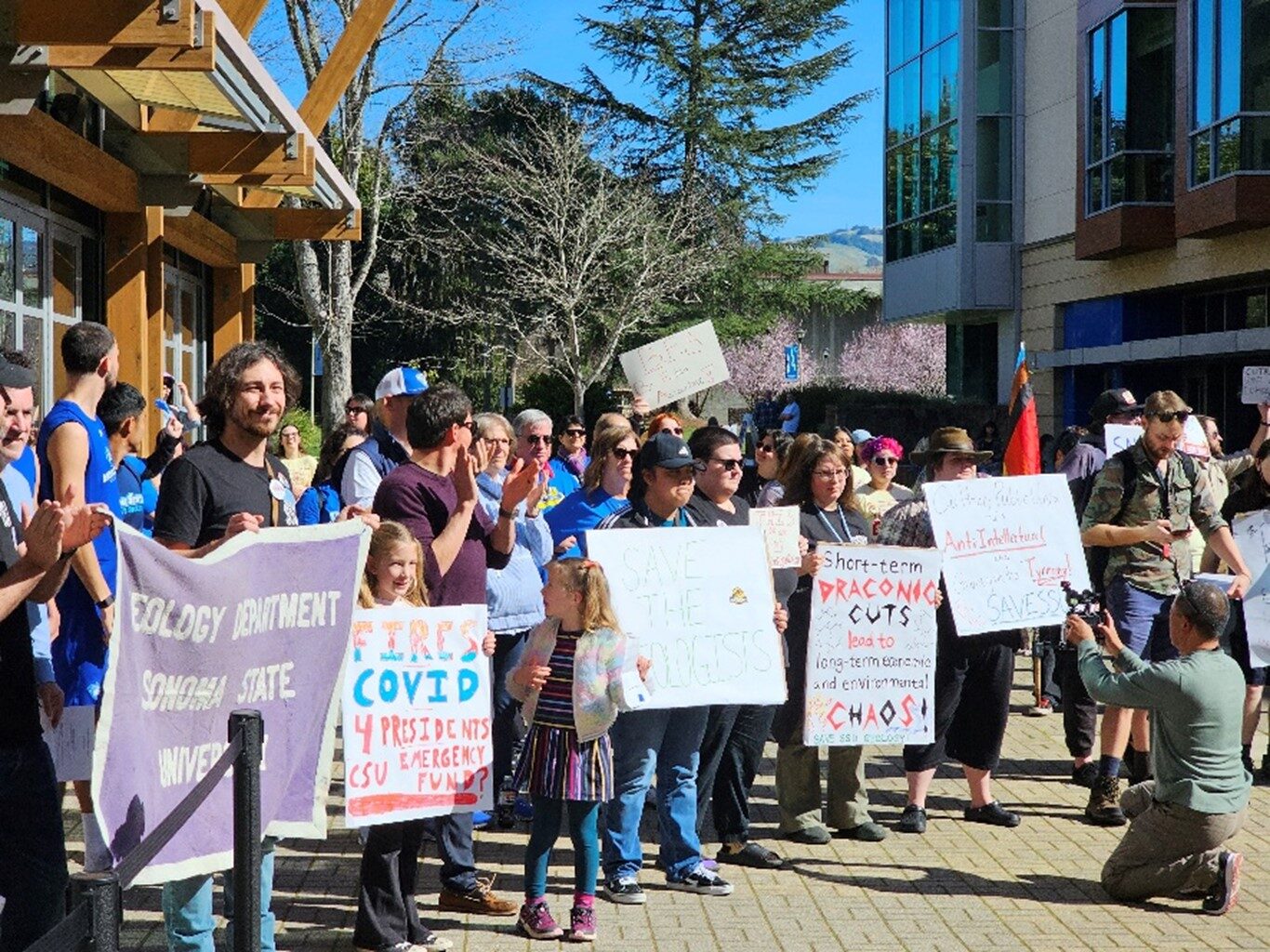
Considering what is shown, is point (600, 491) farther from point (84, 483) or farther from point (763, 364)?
point (763, 364)

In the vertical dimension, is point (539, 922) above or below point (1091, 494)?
below

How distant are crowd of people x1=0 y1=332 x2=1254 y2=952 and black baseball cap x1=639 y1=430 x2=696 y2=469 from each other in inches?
0.5

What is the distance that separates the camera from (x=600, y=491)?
8.70 m

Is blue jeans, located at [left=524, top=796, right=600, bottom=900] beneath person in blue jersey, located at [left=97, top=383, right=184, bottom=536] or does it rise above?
beneath

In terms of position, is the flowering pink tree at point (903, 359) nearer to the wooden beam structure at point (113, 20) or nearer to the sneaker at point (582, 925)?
the wooden beam structure at point (113, 20)

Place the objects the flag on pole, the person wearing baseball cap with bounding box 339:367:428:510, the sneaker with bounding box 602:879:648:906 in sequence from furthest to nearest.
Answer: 1. the flag on pole
2. the person wearing baseball cap with bounding box 339:367:428:510
3. the sneaker with bounding box 602:879:648:906

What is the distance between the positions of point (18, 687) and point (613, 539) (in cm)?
308

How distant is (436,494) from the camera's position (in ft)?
21.0

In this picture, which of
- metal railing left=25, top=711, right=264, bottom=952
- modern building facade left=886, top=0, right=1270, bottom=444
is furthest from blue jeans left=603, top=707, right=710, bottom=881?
modern building facade left=886, top=0, right=1270, bottom=444

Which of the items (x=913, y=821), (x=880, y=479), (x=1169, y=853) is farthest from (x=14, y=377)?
(x=880, y=479)

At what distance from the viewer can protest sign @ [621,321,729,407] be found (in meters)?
A: 14.5

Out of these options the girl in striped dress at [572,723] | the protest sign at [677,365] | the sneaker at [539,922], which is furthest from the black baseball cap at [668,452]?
the protest sign at [677,365]

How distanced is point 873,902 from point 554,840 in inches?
59.1

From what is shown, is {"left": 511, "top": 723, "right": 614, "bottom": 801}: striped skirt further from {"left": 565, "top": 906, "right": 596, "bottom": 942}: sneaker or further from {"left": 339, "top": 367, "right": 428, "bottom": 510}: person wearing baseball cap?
{"left": 339, "top": 367, "right": 428, "bottom": 510}: person wearing baseball cap
